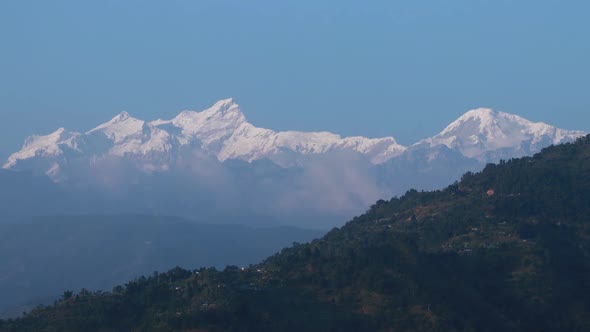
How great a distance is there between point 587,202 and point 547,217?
7.11 m

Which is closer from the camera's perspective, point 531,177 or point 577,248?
point 577,248

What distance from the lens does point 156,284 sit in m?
110

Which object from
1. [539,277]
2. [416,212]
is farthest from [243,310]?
[416,212]

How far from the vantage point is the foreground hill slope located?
96500mm

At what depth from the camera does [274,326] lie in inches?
3730

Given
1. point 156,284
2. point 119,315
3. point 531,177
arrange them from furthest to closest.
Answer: point 531,177 → point 156,284 → point 119,315

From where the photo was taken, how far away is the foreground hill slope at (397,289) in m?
96.5

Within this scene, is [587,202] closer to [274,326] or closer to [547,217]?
[547,217]

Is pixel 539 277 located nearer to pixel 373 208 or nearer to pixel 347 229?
pixel 347 229

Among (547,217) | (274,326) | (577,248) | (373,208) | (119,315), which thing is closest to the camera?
(274,326)

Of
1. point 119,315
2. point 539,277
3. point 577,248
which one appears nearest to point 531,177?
point 577,248

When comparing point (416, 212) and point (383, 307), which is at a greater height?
point (416, 212)

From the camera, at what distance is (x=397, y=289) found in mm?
101812

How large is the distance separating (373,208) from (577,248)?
4617cm
